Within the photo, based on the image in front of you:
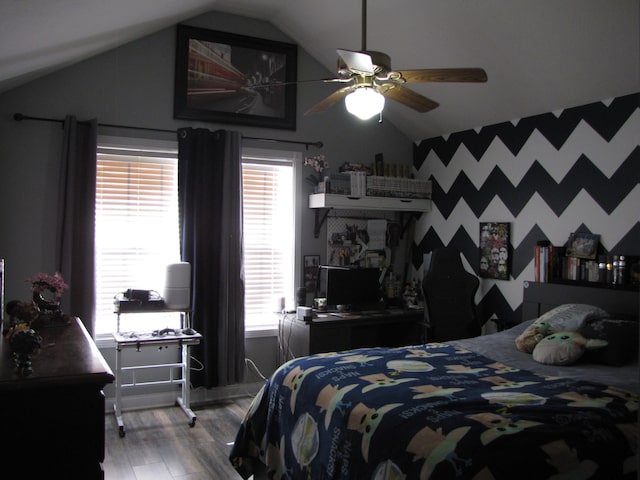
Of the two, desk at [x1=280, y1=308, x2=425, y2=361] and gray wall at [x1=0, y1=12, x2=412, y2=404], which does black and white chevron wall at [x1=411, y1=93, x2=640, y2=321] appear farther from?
gray wall at [x1=0, y1=12, x2=412, y2=404]

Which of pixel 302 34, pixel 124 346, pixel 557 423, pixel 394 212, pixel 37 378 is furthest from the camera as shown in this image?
pixel 394 212

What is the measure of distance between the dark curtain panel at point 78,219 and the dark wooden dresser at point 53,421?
6.94ft

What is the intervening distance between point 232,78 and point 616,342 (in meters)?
3.44

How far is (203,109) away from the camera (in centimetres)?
452

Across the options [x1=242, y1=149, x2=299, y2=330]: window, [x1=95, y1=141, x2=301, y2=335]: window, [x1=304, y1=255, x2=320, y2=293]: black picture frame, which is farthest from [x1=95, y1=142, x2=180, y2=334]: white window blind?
[x1=304, y1=255, x2=320, y2=293]: black picture frame

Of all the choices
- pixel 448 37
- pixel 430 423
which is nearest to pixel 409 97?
pixel 448 37

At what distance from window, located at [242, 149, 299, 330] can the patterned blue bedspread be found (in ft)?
6.14

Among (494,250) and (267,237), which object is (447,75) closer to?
(494,250)

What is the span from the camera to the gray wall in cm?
394

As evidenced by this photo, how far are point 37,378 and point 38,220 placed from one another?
8.26 ft

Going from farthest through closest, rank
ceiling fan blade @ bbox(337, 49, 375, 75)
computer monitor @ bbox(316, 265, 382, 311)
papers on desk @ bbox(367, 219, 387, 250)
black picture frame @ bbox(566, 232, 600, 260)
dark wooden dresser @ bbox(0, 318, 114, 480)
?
papers on desk @ bbox(367, 219, 387, 250) → computer monitor @ bbox(316, 265, 382, 311) → black picture frame @ bbox(566, 232, 600, 260) → ceiling fan blade @ bbox(337, 49, 375, 75) → dark wooden dresser @ bbox(0, 318, 114, 480)

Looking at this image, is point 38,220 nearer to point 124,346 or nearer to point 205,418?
point 124,346

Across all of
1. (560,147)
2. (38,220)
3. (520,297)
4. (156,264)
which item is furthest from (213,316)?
(560,147)

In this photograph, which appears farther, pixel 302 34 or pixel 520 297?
pixel 302 34
